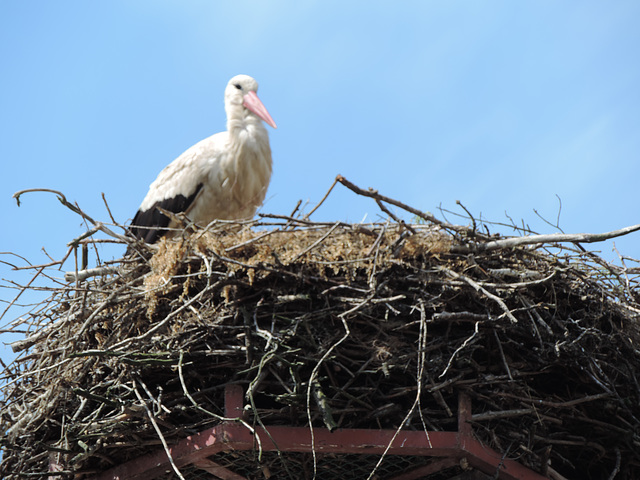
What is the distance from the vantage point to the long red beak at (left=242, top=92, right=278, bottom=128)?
18.5 feet

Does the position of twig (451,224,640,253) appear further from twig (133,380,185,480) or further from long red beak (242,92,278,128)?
long red beak (242,92,278,128)

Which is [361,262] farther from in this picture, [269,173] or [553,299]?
[269,173]

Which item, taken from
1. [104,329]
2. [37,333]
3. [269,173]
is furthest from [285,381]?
[269,173]

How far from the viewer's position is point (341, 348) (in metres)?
3.56

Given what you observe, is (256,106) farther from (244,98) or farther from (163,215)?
(163,215)

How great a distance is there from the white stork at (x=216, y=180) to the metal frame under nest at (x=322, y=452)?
1750mm

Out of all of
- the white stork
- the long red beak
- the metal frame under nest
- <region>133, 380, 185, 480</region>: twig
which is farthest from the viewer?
the long red beak

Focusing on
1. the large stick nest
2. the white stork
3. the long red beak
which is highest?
the long red beak

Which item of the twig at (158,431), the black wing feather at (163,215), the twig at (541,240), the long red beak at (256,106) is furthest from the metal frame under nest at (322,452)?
the long red beak at (256,106)

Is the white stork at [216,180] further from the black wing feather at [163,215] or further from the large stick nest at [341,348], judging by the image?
the large stick nest at [341,348]

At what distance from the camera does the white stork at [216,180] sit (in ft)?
17.2

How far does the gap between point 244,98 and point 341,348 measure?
2.68 m

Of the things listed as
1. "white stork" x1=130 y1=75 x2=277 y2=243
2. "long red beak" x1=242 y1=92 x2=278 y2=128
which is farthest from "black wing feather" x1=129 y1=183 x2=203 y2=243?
"long red beak" x1=242 y1=92 x2=278 y2=128

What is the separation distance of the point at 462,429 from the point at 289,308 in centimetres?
89
